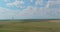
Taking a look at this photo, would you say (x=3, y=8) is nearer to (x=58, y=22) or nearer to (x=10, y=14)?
(x=10, y=14)

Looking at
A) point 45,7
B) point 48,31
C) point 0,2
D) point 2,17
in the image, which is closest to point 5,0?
point 0,2

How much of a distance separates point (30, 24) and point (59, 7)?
32 cm

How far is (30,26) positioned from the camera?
4.43 feet

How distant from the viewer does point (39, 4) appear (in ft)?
4.50

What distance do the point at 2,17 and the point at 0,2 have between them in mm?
140

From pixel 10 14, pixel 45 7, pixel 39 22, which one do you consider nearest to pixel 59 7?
pixel 45 7

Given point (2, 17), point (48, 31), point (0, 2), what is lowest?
point (48, 31)

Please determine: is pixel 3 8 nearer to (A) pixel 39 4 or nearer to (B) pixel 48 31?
(A) pixel 39 4

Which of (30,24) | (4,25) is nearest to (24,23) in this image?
(30,24)

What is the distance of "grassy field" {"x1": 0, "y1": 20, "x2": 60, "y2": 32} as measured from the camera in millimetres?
1324

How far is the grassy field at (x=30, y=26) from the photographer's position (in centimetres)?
132

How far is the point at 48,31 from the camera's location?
1315 millimetres

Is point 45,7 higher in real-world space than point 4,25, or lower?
higher

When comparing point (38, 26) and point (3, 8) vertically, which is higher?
point (3, 8)
